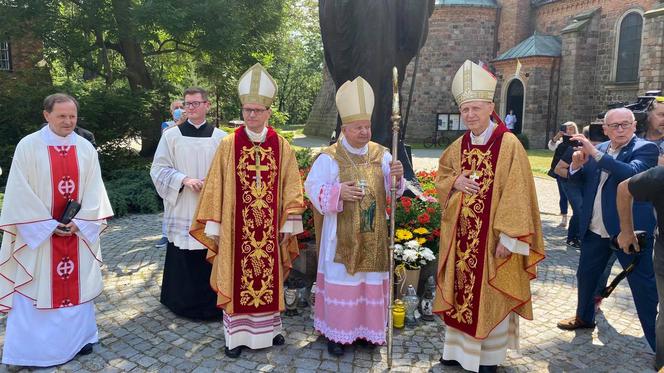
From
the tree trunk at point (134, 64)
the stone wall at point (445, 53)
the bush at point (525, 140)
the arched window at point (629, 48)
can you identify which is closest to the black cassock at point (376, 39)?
the tree trunk at point (134, 64)

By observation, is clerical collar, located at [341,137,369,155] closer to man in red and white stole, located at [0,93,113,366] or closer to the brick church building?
man in red and white stole, located at [0,93,113,366]

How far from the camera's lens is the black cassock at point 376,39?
5.34 m

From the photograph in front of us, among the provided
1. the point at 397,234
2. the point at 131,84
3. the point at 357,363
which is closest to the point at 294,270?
the point at 397,234

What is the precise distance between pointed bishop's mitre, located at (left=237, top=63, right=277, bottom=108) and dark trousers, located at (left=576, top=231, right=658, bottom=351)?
116 inches

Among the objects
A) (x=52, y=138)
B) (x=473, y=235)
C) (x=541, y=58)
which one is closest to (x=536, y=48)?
(x=541, y=58)

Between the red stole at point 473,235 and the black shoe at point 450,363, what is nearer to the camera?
the red stole at point 473,235

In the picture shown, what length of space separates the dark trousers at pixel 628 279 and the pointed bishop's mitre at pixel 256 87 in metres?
2.96

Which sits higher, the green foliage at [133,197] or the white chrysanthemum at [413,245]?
the white chrysanthemum at [413,245]

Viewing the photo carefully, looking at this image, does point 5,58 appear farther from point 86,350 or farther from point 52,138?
point 86,350

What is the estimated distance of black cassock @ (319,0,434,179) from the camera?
5.34m

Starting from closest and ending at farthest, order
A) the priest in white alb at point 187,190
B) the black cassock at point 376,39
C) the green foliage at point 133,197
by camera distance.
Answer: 1. the priest in white alb at point 187,190
2. the black cassock at point 376,39
3. the green foliage at point 133,197

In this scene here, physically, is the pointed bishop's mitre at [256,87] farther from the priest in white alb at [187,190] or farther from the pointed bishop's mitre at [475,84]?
the pointed bishop's mitre at [475,84]

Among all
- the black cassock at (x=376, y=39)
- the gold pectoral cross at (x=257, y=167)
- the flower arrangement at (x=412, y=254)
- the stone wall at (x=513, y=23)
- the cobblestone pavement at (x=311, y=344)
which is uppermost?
the stone wall at (x=513, y=23)

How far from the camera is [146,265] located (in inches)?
240
